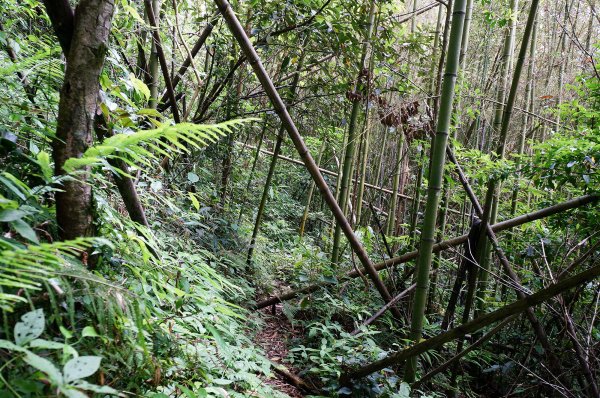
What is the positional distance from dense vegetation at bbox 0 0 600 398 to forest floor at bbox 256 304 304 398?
0.07 feet

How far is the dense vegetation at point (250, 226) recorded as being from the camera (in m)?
0.92

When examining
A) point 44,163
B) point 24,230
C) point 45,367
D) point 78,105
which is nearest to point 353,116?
point 78,105

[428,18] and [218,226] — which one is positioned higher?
[428,18]

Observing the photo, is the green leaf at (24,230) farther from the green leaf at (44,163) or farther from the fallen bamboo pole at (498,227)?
the fallen bamboo pole at (498,227)

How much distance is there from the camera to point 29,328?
73 cm

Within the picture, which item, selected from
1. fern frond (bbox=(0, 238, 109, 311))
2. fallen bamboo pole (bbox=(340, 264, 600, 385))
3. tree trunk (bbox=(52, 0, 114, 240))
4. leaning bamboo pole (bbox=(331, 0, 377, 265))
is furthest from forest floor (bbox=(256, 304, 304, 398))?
fern frond (bbox=(0, 238, 109, 311))

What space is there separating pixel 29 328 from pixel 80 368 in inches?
4.8

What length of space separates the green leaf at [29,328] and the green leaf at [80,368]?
8 cm

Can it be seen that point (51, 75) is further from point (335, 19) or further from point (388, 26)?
point (388, 26)

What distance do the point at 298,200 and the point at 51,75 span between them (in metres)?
6.82

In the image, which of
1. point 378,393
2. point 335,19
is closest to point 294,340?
point 378,393

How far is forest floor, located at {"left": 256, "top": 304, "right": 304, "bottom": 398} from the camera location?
8.01 ft

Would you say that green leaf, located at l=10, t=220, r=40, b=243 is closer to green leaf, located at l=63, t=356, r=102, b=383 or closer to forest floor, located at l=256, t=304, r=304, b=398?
green leaf, located at l=63, t=356, r=102, b=383

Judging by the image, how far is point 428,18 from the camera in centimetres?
797
